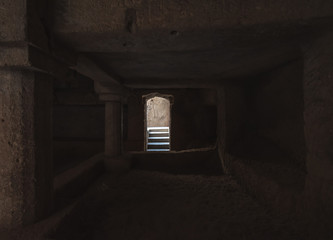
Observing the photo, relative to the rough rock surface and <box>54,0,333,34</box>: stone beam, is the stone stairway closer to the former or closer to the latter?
the rough rock surface

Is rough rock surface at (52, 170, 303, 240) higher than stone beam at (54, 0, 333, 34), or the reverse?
stone beam at (54, 0, 333, 34)

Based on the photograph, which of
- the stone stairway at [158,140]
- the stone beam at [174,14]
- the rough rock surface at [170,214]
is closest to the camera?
the stone beam at [174,14]

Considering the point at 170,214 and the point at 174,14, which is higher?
the point at 174,14

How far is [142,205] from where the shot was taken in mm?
2686

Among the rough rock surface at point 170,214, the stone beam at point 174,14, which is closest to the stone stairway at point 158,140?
the rough rock surface at point 170,214

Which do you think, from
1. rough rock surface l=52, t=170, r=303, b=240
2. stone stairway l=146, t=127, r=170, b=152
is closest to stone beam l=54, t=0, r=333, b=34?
rough rock surface l=52, t=170, r=303, b=240

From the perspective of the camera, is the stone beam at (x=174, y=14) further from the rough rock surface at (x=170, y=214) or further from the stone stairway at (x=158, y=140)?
the stone stairway at (x=158, y=140)

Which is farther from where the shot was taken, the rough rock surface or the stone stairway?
the stone stairway

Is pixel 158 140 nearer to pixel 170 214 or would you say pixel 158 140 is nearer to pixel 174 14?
pixel 170 214

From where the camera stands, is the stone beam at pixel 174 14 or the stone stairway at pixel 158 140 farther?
the stone stairway at pixel 158 140

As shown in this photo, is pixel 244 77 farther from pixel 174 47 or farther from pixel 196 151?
pixel 174 47

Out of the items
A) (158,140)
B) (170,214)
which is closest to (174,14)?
(170,214)

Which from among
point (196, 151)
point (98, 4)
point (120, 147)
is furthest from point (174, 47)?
point (196, 151)

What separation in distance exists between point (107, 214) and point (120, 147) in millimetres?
2056
